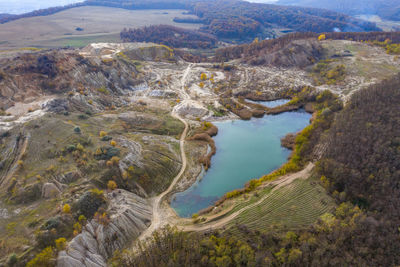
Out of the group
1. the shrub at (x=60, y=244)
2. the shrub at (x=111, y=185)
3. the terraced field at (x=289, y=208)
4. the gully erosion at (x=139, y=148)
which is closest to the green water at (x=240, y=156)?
the gully erosion at (x=139, y=148)

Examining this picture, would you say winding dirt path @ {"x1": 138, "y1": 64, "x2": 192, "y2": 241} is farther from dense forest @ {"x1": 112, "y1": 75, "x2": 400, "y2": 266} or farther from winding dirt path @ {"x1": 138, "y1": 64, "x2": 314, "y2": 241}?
dense forest @ {"x1": 112, "y1": 75, "x2": 400, "y2": 266}

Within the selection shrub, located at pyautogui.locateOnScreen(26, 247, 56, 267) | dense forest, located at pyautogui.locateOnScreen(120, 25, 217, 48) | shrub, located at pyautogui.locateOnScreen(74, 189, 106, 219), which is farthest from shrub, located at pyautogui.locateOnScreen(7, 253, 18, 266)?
dense forest, located at pyautogui.locateOnScreen(120, 25, 217, 48)

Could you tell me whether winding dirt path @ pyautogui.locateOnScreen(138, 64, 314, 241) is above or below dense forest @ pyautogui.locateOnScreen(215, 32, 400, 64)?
below

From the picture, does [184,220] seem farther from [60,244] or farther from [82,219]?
[60,244]

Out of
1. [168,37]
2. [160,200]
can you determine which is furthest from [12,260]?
[168,37]

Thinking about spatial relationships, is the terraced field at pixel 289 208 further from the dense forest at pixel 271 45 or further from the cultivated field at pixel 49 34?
the cultivated field at pixel 49 34

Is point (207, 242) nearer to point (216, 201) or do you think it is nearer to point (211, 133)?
point (216, 201)

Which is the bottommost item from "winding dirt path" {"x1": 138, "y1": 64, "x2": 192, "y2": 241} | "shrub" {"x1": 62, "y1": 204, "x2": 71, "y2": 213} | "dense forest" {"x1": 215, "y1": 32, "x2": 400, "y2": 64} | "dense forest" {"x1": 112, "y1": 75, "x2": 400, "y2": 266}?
"winding dirt path" {"x1": 138, "y1": 64, "x2": 192, "y2": 241}
